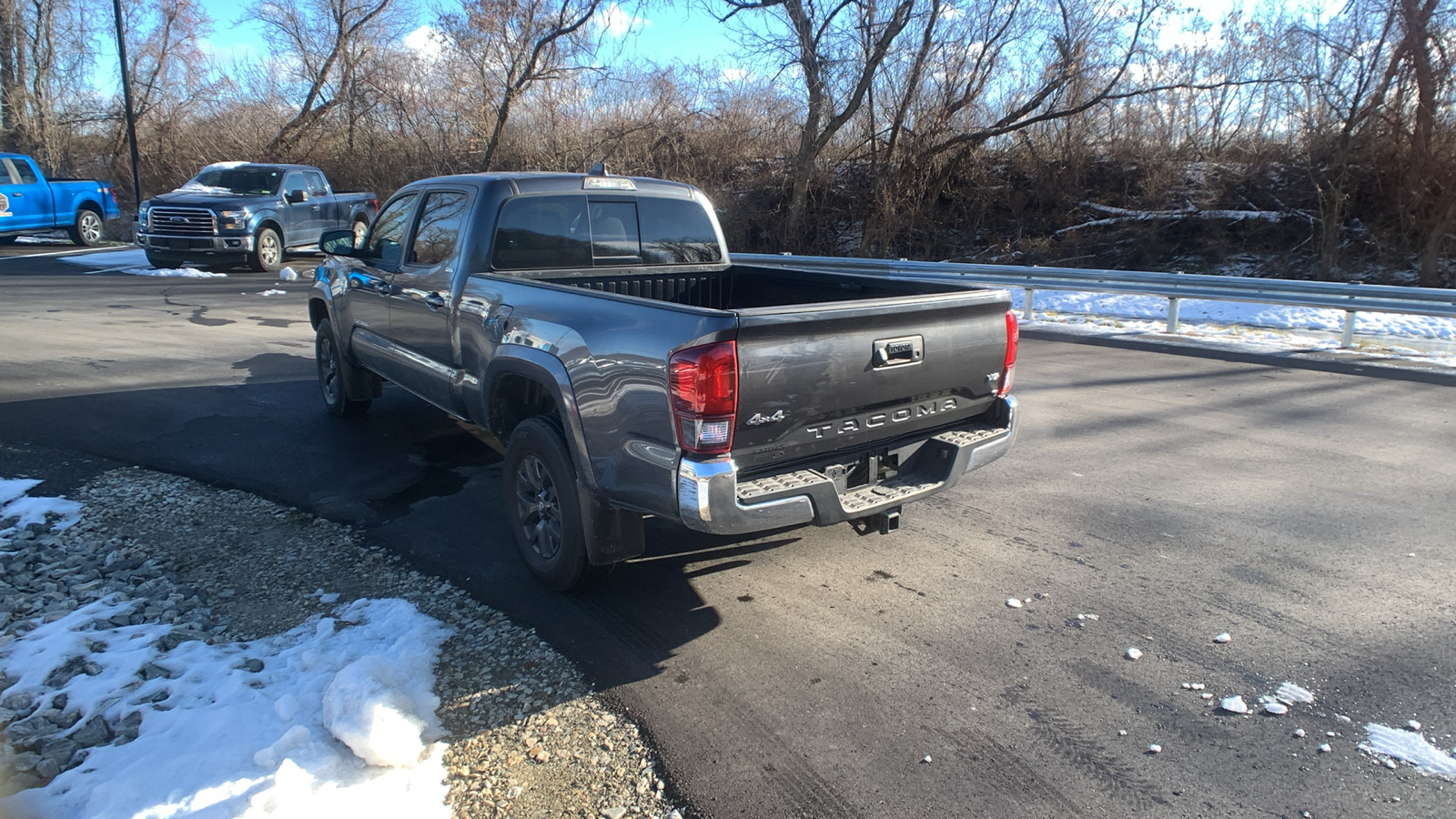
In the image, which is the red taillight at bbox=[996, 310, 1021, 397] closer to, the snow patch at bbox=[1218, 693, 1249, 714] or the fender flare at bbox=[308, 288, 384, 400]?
the snow patch at bbox=[1218, 693, 1249, 714]

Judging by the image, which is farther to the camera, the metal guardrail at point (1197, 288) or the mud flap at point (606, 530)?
the metal guardrail at point (1197, 288)

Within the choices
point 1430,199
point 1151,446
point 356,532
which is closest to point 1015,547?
point 1151,446

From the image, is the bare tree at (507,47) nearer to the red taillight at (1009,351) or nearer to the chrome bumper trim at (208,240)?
the chrome bumper trim at (208,240)

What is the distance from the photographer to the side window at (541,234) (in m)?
5.02

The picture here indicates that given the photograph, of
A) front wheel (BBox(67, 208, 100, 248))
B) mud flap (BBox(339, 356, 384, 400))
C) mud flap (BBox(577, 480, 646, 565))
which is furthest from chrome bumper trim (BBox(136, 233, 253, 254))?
mud flap (BBox(577, 480, 646, 565))

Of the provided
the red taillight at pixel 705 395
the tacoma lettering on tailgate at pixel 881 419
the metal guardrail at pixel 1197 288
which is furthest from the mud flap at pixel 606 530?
the metal guardrail at pixel 1197 288

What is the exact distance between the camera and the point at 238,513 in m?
5.11

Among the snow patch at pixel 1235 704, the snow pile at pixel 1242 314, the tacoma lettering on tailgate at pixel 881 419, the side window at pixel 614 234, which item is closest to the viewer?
the snow patch at pixel 1235 704

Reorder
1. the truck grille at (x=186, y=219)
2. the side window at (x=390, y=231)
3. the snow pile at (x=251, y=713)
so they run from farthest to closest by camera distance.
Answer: the truck grille at (x=186, y=219), the side window at (x=390, y=231), the snow pile at (x=251, y=713)

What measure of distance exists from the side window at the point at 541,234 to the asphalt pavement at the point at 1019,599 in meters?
1.47

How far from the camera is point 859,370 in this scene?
3744 mm

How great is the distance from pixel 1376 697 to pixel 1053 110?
61.5 feet

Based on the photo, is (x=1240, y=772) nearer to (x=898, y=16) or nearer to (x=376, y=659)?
(x=376, y=659)

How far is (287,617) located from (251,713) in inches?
32.7
